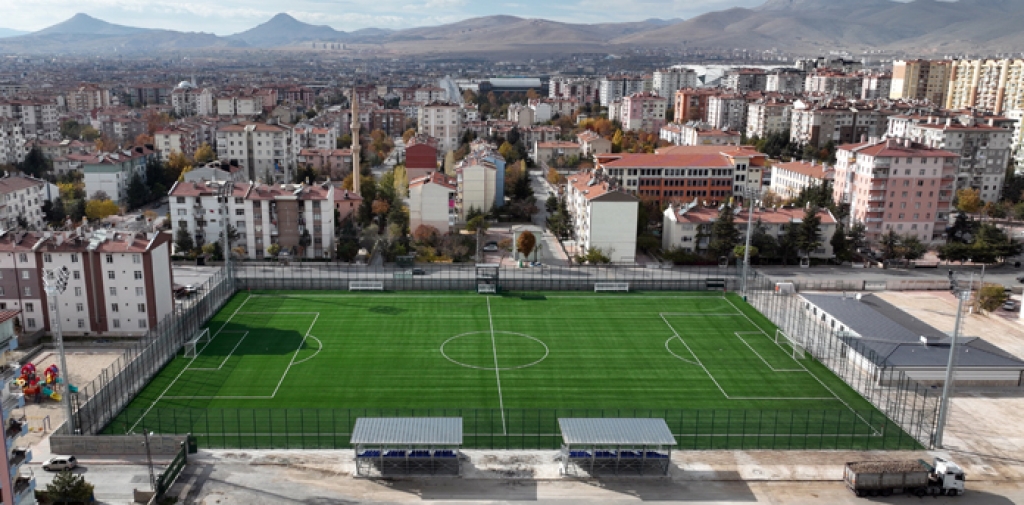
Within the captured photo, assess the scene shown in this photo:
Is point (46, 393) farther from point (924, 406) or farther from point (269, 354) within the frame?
point (924, 406)

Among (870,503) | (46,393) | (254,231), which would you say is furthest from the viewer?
(254,231)

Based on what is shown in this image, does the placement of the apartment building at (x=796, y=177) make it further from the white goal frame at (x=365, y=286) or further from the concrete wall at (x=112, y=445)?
the concrete wall at (x=112, y=445)

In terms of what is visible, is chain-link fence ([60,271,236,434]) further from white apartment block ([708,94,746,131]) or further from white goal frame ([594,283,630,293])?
white apartment block ([708,94,746,131])

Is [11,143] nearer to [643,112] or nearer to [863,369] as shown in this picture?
[643,112]

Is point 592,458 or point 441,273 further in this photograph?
point 441,273

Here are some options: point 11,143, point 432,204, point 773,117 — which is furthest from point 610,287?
point 773,117

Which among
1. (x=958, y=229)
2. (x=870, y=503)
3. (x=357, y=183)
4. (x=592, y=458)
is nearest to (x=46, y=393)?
(x=592, y=458)

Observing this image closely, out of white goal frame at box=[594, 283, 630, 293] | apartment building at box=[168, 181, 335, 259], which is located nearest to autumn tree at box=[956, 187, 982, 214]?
white goal frame at box=[594, 283, 630, 293]

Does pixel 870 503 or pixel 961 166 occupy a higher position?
pixel 961 166
